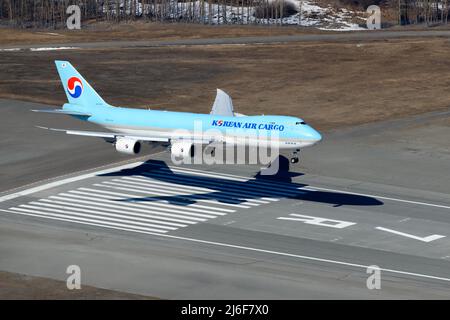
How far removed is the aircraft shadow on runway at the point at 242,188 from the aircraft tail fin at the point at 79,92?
6753 mm

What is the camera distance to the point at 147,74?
150 meters

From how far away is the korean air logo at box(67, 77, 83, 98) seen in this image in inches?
3718

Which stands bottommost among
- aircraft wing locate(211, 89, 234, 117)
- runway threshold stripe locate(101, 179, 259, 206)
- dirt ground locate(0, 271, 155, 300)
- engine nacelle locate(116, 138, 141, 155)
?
dirt ground locate(0, 271, 155, 300)

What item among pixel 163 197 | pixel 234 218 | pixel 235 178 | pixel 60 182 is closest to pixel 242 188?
pixel 235 178

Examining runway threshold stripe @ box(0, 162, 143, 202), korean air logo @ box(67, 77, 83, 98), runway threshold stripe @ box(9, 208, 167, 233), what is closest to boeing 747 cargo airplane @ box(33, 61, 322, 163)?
korean air logo @ box(67, 77, 83, 98)

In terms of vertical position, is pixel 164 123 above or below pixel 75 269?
above

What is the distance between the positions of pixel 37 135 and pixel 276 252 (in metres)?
44.8

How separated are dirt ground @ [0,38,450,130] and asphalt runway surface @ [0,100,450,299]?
1681 cm

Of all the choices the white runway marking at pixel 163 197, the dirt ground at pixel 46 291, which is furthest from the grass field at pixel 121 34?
the dirt ground at pixel 46 291

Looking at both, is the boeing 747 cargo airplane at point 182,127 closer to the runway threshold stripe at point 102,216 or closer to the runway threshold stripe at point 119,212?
the runway threshold stripe at point 119,212

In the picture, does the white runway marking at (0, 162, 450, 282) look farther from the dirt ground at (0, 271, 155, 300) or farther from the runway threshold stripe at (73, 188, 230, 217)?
the dirt ground at (0, 271, 155, 300)

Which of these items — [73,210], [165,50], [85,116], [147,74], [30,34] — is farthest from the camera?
[30,34]

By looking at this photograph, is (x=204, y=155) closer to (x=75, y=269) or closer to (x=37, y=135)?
(x=37, y=135)
